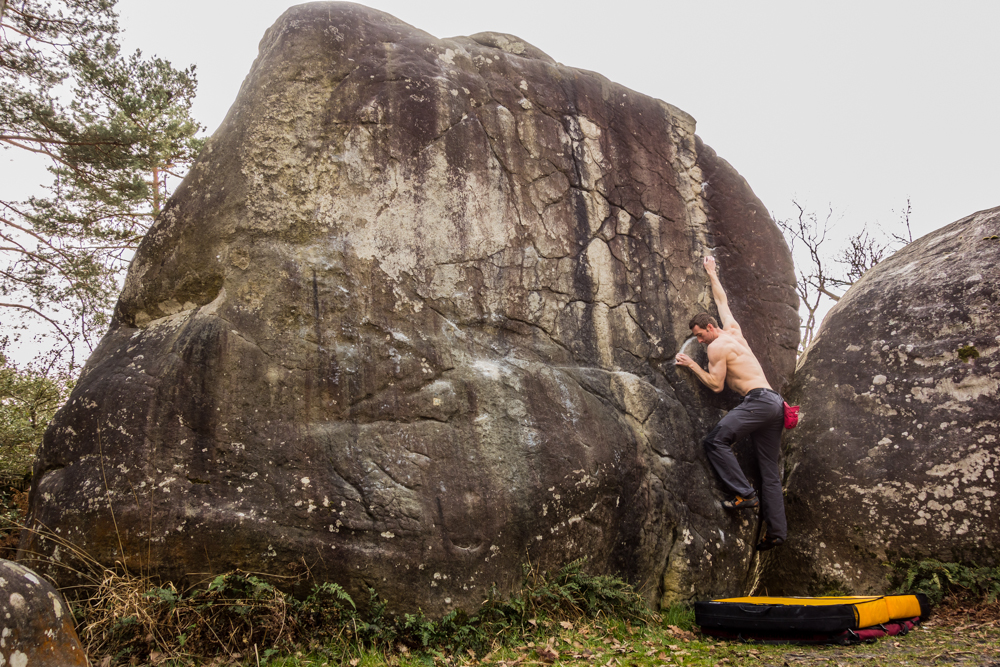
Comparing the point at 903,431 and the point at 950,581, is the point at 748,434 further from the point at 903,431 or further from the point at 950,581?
the point at 950,581

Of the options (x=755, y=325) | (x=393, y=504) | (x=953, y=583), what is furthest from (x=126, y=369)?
(x=953, y=583)

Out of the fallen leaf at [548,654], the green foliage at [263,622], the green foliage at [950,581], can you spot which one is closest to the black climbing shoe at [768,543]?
the green foliage at [950,581]

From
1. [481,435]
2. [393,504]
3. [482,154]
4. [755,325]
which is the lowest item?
[393,504]

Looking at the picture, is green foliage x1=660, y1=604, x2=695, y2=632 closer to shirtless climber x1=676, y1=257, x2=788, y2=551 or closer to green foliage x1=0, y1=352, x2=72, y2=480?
shirtless climber x1=676, y1=257, x2=788, y2=551

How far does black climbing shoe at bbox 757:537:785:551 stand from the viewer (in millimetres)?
5504

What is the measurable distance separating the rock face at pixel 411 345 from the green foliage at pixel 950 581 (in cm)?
124

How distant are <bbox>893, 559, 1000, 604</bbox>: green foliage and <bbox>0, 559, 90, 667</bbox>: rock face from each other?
5.65 m

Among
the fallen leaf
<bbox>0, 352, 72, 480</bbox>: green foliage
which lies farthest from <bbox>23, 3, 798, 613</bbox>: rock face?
<bbox>0, 352, 72, 480</bbox>: green foliage

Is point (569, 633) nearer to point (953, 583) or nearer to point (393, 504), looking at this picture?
point (393, 504)

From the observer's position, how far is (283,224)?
15.6ft

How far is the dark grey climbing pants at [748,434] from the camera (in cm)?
547

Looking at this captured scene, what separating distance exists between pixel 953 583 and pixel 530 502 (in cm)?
340

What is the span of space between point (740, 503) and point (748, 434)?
631mm

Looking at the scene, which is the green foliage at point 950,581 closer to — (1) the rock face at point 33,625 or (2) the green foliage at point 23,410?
(1) the rock face at point 33,625
